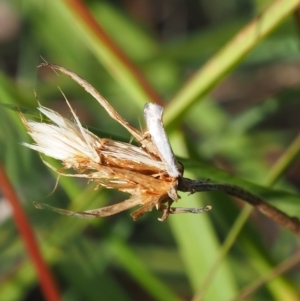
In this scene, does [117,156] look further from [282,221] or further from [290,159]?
[290,159]

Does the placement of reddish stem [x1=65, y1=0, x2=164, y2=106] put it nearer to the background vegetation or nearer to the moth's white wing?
the background vegetation

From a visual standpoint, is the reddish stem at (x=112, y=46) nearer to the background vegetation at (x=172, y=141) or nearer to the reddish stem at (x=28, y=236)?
the background vegetation at (x=172, y=141)

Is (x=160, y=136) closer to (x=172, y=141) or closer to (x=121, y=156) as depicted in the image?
(x=121, y=156)

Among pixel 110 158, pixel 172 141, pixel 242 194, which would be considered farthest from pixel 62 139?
pixel 172 141

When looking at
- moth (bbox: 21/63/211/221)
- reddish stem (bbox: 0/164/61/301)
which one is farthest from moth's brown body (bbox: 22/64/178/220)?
reddish stem (bbox: 0/164/61/301)

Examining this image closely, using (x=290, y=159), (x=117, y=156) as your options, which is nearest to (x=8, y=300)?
(x=290, y=159)

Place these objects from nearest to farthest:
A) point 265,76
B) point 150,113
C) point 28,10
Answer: point 150,113 < point 28,10 < point 265,76

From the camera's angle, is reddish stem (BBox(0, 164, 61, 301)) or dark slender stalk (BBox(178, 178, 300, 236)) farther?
reddish stem (BBox(0, 164, 61, 301))
